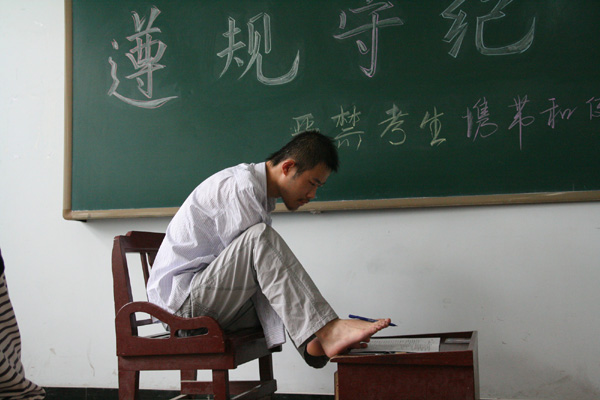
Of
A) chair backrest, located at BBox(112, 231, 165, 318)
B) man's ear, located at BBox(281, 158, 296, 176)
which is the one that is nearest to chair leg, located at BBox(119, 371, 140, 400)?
chair backrest, located at BBox(112, 231, 165, 318)

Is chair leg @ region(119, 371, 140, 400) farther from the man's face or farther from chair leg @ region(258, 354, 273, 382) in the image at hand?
the man's face

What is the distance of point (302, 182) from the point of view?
1.62 metres

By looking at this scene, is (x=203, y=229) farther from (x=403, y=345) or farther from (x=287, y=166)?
(x=403, y=345)

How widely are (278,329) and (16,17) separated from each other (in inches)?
77.4

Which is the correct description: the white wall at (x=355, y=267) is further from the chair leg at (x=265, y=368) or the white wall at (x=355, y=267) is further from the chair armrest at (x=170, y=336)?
the chair armrest at (x=170, y=336)

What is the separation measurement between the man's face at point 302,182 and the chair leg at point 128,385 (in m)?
0.66

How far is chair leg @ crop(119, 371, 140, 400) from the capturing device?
1.39 m

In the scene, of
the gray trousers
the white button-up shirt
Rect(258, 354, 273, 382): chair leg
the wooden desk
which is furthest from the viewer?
Rect(258, 354, 273, 382): chair leg

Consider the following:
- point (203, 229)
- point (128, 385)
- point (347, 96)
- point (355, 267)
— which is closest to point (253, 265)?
point (203, 229)

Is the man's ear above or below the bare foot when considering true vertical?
above

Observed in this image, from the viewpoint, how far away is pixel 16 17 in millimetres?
2428

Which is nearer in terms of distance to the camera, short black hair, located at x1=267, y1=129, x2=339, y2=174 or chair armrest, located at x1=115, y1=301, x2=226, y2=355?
chair armrest, located at x1=115, y1=301, x2=226, y2=355

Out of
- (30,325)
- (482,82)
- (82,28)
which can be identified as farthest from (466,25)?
(30,325)

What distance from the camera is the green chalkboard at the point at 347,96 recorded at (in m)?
1.86
